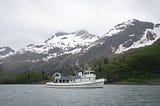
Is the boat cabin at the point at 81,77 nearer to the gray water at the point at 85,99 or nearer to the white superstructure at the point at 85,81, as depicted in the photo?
the white superstructure at the point at 85,81

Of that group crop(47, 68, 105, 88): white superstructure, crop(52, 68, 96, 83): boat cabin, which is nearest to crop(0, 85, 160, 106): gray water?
crop(47, 68, 105, 88): white superstructure

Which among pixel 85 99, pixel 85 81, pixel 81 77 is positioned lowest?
pixel 85 99

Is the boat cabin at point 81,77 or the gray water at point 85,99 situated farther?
the boat cabin at point 81,77

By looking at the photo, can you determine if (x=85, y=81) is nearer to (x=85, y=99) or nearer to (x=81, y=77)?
(x=81, y=77)

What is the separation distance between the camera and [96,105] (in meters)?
58.5

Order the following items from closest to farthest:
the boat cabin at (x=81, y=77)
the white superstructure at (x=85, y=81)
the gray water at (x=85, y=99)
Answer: the gray water at (x=85, y=99) < the white superstructure at (x=85, y=81) < the boat cabin at (x=81, y=77)

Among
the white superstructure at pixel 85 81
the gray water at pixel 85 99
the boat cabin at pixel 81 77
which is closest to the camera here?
the gray water at pixel 85 99

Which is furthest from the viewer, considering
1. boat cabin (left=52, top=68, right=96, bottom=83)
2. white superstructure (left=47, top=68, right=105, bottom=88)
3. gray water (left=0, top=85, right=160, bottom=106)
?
boat cabin (left=52, top=68, right=96, bottom=83)

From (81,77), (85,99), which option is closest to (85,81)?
(81,77)

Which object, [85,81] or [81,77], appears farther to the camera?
[81,77]

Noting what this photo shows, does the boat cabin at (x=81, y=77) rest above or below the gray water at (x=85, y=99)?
above

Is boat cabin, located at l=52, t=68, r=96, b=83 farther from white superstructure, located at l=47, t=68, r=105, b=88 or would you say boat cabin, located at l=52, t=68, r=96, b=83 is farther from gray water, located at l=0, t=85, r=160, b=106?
gray water, located at l=0, t=85, r=160, b=106

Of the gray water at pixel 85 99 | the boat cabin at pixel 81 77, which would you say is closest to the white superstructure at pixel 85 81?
the boat cabin at pixel 81 77

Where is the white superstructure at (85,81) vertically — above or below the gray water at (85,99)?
above
